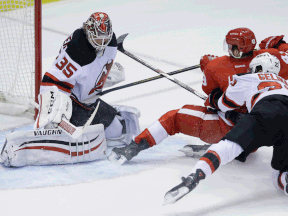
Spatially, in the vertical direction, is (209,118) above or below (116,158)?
above

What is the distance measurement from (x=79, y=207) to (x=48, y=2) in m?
Answer: 5.40

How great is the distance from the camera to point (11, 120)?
317 centimetres

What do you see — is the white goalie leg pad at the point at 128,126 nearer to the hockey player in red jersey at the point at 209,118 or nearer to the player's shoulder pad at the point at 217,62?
the hockey player in red jersey at the point at 209,118

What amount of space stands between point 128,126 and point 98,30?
2.18 ft

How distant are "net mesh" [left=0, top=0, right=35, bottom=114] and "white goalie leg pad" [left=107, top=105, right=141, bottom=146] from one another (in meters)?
0.75

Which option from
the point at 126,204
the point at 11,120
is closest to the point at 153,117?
the point at 11,120

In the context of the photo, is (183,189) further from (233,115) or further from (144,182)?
(233,115)

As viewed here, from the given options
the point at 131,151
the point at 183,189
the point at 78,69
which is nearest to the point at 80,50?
the point at 78,69

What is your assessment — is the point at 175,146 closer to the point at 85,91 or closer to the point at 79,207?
the point at 85,91

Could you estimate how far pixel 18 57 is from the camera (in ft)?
11.0

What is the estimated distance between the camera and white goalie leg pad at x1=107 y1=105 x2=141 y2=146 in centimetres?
279

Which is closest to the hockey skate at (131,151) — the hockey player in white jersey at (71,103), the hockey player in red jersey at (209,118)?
the hockey player in red jersey at (209,118)

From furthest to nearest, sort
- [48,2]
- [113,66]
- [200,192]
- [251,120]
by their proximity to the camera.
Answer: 1. [48,2]
2. [113,66]
3. [200,192]
4. [251,120]

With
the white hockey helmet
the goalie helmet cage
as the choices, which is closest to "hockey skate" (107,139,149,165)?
the white hockey helmet
